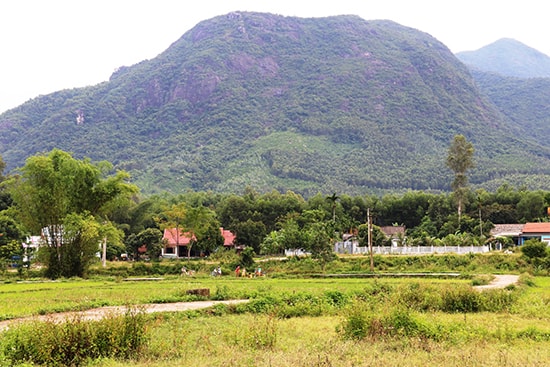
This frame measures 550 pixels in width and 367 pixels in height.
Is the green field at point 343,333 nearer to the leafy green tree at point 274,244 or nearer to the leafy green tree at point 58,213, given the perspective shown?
the leafy green tree at point 58,213

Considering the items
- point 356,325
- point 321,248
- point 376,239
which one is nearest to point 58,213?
point 321,248

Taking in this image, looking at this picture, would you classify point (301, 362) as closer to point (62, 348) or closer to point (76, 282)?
point (62, 348)

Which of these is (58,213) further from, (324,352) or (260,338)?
(324,352)

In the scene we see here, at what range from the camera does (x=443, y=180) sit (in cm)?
14425

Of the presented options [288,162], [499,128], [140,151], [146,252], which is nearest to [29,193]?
[146,252]

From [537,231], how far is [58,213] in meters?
51.6

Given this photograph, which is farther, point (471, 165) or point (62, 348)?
point (471, 165)

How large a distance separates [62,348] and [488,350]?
28.6 feet

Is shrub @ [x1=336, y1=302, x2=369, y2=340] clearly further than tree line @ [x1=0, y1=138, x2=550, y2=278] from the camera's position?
No

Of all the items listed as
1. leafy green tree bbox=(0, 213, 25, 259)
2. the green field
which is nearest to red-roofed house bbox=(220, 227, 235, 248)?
leafy green tree bbox=(0, 213, 25, 259)

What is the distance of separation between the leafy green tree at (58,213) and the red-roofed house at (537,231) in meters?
47.3

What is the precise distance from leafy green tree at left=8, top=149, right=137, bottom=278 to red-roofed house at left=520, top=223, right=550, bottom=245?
4726 centimetres

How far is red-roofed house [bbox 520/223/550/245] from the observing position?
64062 mm

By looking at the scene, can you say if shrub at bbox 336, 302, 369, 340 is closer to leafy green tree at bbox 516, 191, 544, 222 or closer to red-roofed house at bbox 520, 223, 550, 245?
red-roofed house at bbox 520, 223, 550, 245
